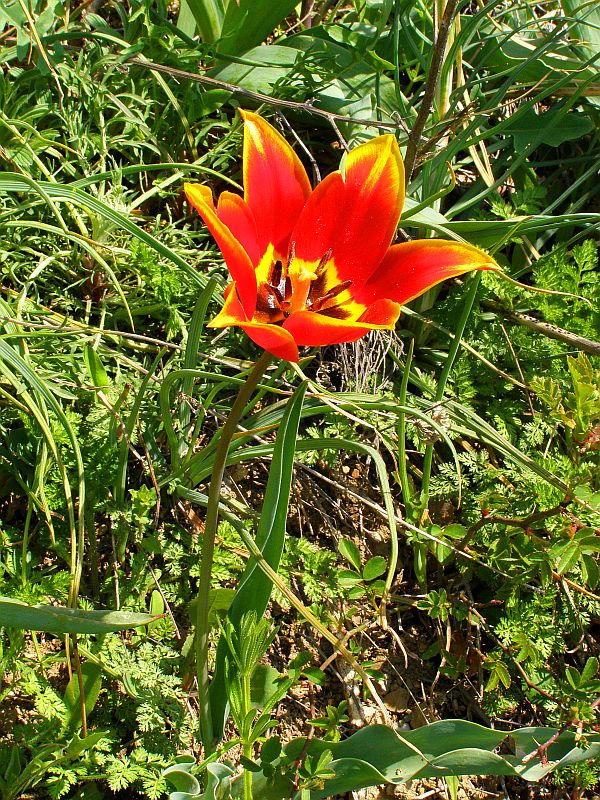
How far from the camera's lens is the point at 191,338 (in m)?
1.71

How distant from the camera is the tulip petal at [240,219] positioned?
1.33 meters

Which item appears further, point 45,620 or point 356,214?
point 356,214

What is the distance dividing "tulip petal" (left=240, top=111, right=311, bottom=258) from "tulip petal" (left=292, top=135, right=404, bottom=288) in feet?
0.09

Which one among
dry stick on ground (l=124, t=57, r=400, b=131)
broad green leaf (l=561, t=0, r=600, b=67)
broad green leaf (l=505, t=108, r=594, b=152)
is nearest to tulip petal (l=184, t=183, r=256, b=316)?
dry stick on ground (l=124, t=57, r=400, b=131)

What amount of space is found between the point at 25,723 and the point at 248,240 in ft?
3.54

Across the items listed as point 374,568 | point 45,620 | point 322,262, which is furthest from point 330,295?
point 45,620

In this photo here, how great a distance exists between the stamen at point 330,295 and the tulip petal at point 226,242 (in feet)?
0.96

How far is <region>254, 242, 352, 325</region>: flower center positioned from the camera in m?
1.56

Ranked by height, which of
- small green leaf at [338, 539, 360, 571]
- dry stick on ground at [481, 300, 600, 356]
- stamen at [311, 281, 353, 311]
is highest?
stamen at [311, 281, 353, 311]

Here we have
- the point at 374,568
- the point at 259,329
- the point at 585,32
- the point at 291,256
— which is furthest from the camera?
the point at 585,32

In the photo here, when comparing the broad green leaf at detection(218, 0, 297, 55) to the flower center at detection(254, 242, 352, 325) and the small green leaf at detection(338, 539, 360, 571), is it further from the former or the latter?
the small green leaf at detection(338, 539, 360, 571)

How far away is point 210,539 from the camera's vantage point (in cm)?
147

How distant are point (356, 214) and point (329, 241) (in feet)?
0.24

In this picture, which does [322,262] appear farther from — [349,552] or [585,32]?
[585,32]
